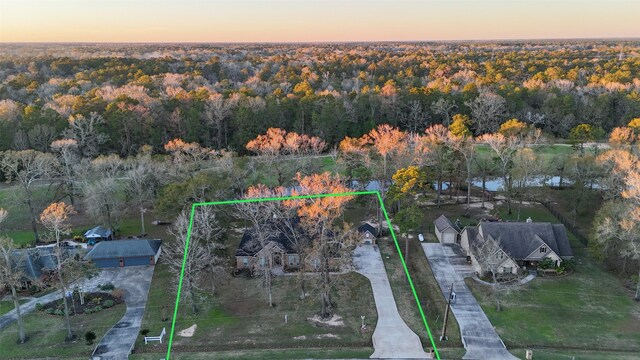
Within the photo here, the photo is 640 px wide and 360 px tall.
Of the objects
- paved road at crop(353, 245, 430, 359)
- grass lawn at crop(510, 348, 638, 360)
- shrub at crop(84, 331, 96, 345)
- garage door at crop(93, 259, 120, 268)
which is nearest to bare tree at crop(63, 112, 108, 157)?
garage door at crop(93, 259, 120, 268)

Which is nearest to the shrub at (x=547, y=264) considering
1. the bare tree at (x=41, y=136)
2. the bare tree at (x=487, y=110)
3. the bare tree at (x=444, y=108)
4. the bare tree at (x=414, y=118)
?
the bare tree at (x=487, y=110)

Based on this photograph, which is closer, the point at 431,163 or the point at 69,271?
the point at 69,271

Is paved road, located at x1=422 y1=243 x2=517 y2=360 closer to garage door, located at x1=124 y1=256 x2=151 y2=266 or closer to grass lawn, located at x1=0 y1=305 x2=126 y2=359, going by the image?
grass lawn, located at x1=0 y1=305 x2=126 y2=359

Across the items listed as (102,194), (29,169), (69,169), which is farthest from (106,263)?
(69,169)

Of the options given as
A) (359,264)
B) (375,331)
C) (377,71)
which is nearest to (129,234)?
(359,264)

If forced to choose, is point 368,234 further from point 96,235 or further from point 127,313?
point 96,235

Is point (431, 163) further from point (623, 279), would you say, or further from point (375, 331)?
point (375, 331)
